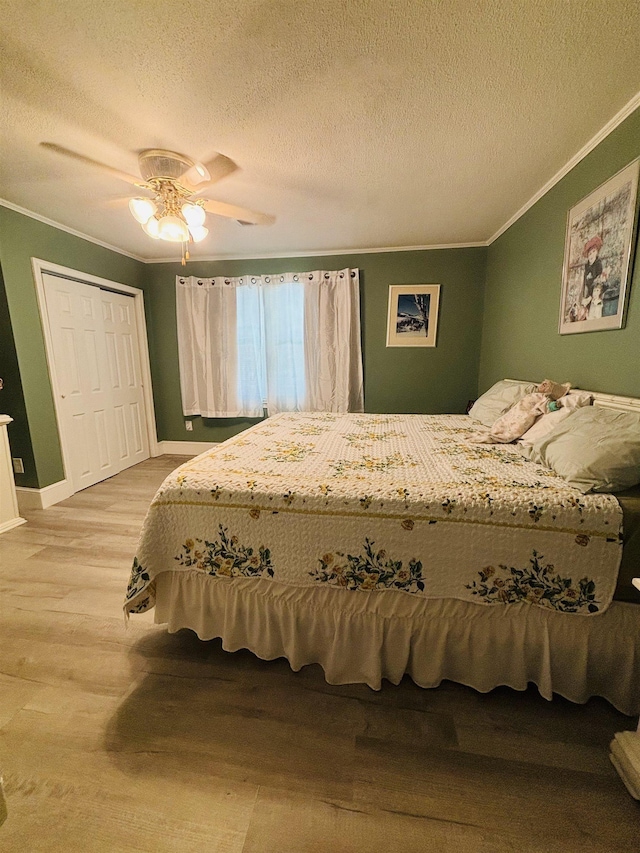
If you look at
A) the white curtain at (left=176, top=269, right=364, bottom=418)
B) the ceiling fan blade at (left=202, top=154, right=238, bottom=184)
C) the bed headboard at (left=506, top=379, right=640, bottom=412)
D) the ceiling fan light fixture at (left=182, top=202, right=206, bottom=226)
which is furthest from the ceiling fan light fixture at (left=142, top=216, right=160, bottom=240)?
the bed headboard at (left=506, top=379, right=640, bottom=412)

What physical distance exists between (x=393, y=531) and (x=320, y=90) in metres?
1.88

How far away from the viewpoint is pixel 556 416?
1699mm

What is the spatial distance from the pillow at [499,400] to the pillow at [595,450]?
0.72 m

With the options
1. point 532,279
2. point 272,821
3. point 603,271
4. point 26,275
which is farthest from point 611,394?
point 26,275

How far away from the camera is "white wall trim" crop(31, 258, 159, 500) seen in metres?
2.80

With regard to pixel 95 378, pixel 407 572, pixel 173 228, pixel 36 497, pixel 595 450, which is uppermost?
pixel 173 228

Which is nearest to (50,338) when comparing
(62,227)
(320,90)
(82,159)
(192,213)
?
(62,227)

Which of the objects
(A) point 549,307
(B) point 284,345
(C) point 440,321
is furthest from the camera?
(B) point 284,345

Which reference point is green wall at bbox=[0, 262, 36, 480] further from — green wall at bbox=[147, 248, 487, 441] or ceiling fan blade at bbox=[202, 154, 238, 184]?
ceiling fan blade at bbox=[202, 154, 238, 184]

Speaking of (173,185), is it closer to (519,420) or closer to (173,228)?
(173,228)

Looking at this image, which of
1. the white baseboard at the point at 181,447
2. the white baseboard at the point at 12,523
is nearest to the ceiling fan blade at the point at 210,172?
the white baseboard at the point at 12,523

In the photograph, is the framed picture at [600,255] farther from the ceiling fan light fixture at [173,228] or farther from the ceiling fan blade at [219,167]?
the ceiling fan light fixture at [173,228]

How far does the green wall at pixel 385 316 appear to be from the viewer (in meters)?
3.46

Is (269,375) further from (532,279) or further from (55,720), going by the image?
(55,720)
